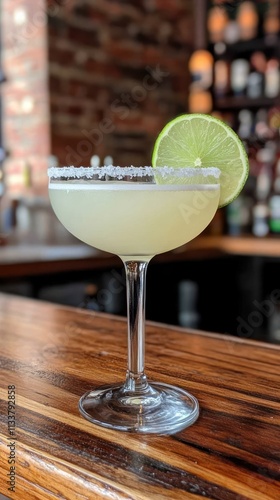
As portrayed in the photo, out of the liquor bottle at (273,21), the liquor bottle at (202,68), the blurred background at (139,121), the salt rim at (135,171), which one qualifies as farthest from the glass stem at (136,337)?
the liquor bottle at (202,68)

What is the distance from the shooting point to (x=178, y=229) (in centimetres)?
71

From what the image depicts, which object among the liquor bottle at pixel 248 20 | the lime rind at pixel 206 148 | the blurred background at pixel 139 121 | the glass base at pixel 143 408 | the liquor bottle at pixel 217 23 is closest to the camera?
the glass base at pixel 143 408

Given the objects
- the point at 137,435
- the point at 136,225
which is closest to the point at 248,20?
the point at 136,225

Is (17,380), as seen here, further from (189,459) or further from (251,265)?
(251,265)

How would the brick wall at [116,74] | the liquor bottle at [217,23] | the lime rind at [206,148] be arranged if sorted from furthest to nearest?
the liquor bottle at [217,23]
the brick wall at [116,74]
the lime rind at [206,148]

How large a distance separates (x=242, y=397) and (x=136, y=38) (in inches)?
128

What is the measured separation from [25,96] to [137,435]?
2.85 meters

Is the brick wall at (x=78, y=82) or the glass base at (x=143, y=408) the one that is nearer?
the glass base at (x=143, y=408)

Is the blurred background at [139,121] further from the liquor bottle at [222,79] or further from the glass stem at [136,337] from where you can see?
the glass stem at [136,337]

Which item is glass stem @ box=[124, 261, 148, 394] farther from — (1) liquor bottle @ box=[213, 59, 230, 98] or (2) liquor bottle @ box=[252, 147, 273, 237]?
(1) liquor bottle @ box=[213, 59, 230, 98]

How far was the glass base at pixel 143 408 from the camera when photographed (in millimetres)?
625

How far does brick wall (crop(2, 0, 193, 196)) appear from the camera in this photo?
3.11 meters
